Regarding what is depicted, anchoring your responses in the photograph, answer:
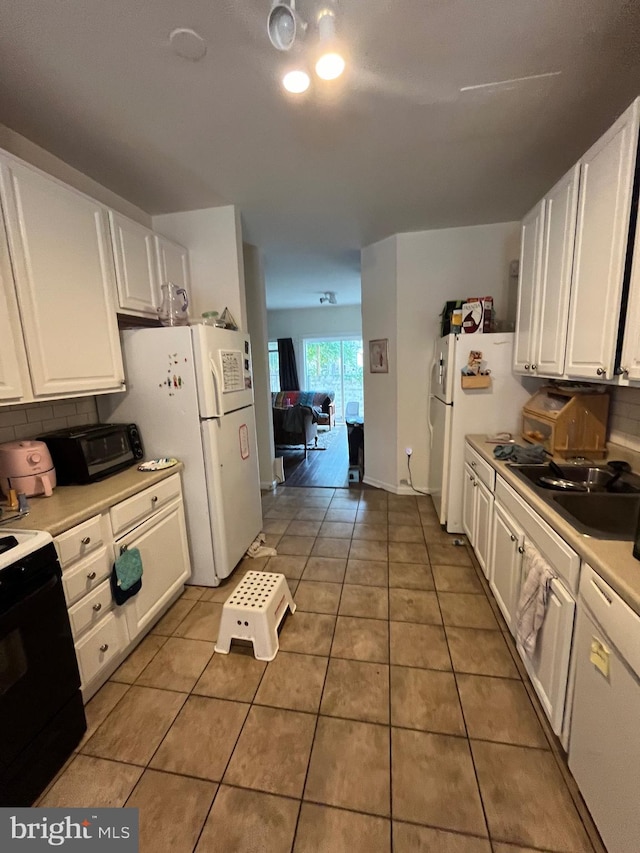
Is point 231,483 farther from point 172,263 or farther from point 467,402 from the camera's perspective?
point 467,402

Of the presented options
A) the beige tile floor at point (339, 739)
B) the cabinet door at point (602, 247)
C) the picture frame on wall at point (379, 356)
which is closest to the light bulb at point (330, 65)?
the cabinet door at point (602, 247)

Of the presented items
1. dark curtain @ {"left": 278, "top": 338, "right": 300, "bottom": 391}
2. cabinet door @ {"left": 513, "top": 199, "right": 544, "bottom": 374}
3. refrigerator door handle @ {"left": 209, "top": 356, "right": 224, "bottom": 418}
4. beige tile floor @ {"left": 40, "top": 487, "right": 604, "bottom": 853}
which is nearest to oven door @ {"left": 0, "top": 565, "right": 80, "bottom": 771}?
beige tile floor @ {"left": 40, "top": 487, "right": 604, "bottom": 853}

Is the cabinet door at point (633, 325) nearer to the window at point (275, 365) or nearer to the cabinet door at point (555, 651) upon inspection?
the cabinet door at point (555, 651)

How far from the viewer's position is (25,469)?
161cm

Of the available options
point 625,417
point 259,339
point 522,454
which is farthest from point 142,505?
point 625,417

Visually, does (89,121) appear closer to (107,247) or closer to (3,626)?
(107,247)

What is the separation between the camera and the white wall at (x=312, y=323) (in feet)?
25.2

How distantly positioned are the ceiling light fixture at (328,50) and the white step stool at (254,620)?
229 centimetres

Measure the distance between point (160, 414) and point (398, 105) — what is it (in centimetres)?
203

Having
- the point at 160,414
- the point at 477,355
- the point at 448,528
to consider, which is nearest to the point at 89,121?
the point at 160,414

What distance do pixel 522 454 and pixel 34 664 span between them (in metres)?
2.32

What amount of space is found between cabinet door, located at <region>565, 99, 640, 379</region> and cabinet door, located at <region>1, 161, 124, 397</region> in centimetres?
232

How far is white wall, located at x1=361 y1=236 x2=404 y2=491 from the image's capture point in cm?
359

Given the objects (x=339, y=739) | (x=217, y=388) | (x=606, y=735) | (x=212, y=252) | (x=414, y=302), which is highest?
(x=212, y=252)
